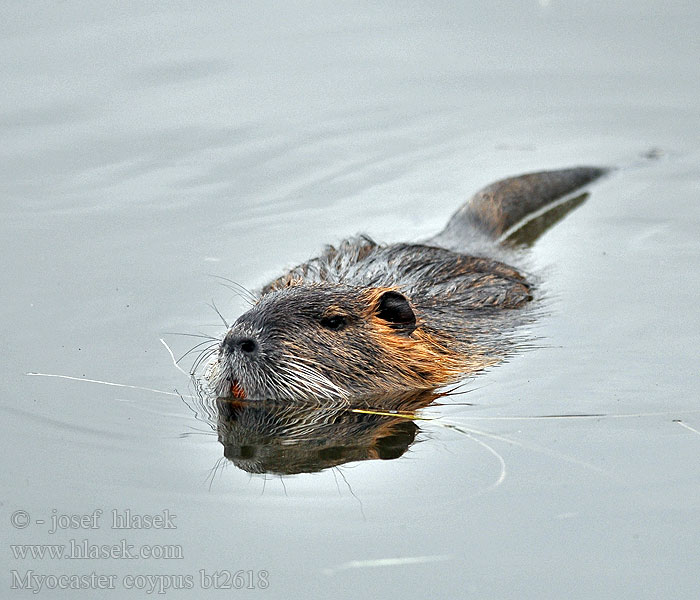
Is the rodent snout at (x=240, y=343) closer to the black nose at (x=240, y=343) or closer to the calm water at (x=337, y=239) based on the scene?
the black nose at (x=240, y=343)

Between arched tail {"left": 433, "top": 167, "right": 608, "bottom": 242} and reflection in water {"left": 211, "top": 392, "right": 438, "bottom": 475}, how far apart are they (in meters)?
2.40

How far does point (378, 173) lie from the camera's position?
927 cm

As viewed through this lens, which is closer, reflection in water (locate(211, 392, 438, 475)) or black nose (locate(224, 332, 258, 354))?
reflection in water (locate(211, 392, 438, 475))

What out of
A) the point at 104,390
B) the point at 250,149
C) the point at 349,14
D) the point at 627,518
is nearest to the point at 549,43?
the point at 349,14

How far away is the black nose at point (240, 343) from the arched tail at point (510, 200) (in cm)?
258

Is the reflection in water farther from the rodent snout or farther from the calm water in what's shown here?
the rodent snout

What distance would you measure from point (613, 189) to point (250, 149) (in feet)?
8.83

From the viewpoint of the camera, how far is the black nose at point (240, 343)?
5.40 meters

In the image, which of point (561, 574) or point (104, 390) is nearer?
point (561, 574)

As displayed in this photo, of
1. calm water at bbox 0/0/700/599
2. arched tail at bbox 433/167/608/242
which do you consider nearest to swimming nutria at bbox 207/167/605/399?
calm water at bbox 0/0/700/599

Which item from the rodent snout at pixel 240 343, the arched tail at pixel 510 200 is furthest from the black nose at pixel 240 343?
the arched tail at pixel 510 200

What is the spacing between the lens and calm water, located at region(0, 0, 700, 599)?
426 centimetres

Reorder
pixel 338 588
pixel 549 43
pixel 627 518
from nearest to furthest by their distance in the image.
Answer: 1. pixel 338 588
2. pixel 627 518
3. pixel 549 43

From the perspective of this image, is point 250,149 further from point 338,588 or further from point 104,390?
point 338,588
